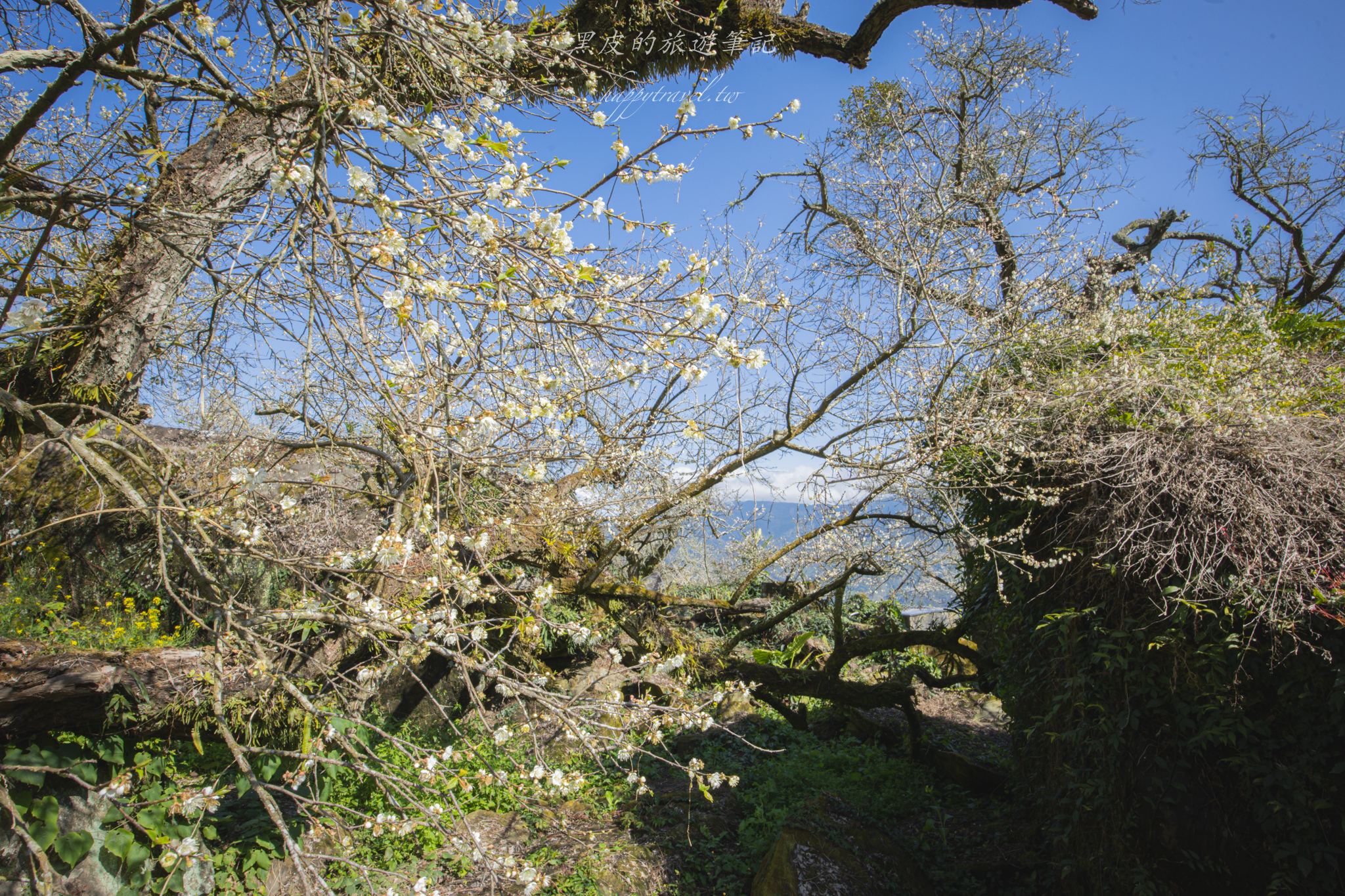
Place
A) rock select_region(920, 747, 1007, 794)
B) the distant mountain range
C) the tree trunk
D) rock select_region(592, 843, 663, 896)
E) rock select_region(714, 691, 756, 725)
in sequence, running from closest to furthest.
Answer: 1. the tree trunk
2. rock select_region(592, 843, 663, 896)
3. the distant mountain range
4. rock select_region(920, 747, 1007, 794)
5. rock select_region(714, 691, 756, 725)

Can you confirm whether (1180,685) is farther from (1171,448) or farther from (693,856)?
(693,856)

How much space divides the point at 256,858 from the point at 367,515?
334cm

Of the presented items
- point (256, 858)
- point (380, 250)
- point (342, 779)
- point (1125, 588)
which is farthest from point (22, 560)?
point (1125, 588)

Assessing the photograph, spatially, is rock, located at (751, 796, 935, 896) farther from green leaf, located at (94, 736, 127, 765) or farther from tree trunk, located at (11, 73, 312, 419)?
tree trunk, located at (11, 73, 312, 419)

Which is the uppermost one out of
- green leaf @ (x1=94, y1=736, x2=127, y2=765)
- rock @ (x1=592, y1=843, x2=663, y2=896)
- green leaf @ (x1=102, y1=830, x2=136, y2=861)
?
green leaf @ (x1=94, y1=736, x2=127, y2=765)

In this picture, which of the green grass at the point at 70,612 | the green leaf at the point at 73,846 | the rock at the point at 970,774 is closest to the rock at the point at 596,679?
the rock at the point at 970,774

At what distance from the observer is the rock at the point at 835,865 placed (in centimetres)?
392

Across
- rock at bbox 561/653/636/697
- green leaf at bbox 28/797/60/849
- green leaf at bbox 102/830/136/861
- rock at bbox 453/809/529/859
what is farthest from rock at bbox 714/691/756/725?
green leaf at bbox 28/797/60/849

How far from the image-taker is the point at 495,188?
2.00m

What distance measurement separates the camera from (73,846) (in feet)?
10.2

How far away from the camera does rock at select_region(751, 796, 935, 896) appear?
12.9 ft

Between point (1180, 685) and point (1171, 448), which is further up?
point (1171, 448)

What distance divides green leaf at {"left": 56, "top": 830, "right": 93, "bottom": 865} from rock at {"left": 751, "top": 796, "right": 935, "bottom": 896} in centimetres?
370

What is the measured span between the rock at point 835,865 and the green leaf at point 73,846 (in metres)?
3.70
